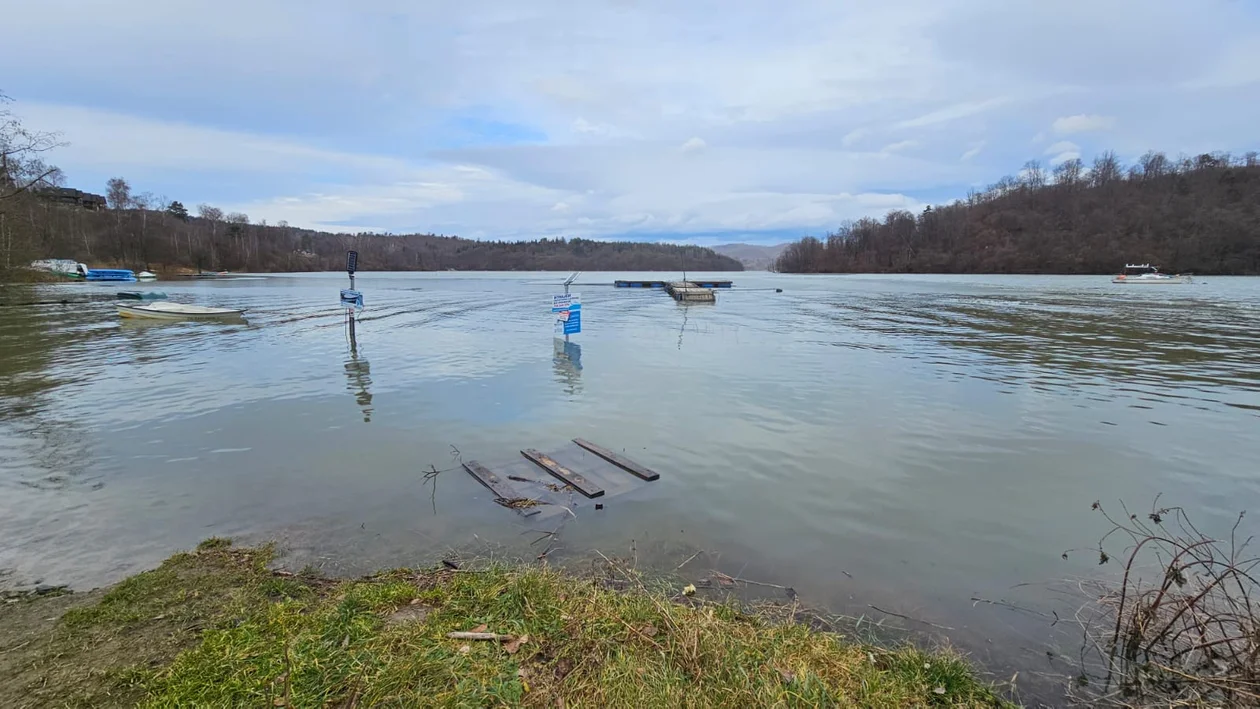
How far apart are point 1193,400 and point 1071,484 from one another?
23.2 ft

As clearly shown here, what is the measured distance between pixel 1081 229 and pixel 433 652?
14681 centimetres

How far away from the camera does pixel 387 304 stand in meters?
37.0

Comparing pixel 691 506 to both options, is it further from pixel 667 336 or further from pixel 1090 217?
pixel 1090 217

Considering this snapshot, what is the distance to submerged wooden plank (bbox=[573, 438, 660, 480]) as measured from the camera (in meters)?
6.93

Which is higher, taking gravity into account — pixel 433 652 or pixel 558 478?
pixel 433 652

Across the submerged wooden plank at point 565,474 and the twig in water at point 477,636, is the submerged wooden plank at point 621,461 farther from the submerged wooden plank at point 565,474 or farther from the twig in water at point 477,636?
the twig in water at point 477,636

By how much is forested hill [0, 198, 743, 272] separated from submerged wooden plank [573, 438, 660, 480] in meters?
37.1

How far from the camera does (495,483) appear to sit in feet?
21.6

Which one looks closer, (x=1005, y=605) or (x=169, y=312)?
(x=1005, y=605)

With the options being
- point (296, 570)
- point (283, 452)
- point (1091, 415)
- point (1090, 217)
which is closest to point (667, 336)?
point (1091, 415)

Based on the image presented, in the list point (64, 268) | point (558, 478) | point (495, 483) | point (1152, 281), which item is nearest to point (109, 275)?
point (64, 268)

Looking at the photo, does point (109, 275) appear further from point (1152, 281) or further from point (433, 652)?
point (1152, 281)

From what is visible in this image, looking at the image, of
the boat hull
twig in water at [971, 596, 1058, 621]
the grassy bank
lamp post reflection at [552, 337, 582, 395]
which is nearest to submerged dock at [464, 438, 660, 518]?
the grassy bank

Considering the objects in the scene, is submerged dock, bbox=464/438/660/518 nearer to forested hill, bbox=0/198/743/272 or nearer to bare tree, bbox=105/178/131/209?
forested hill, bbox=0/198/743/272
